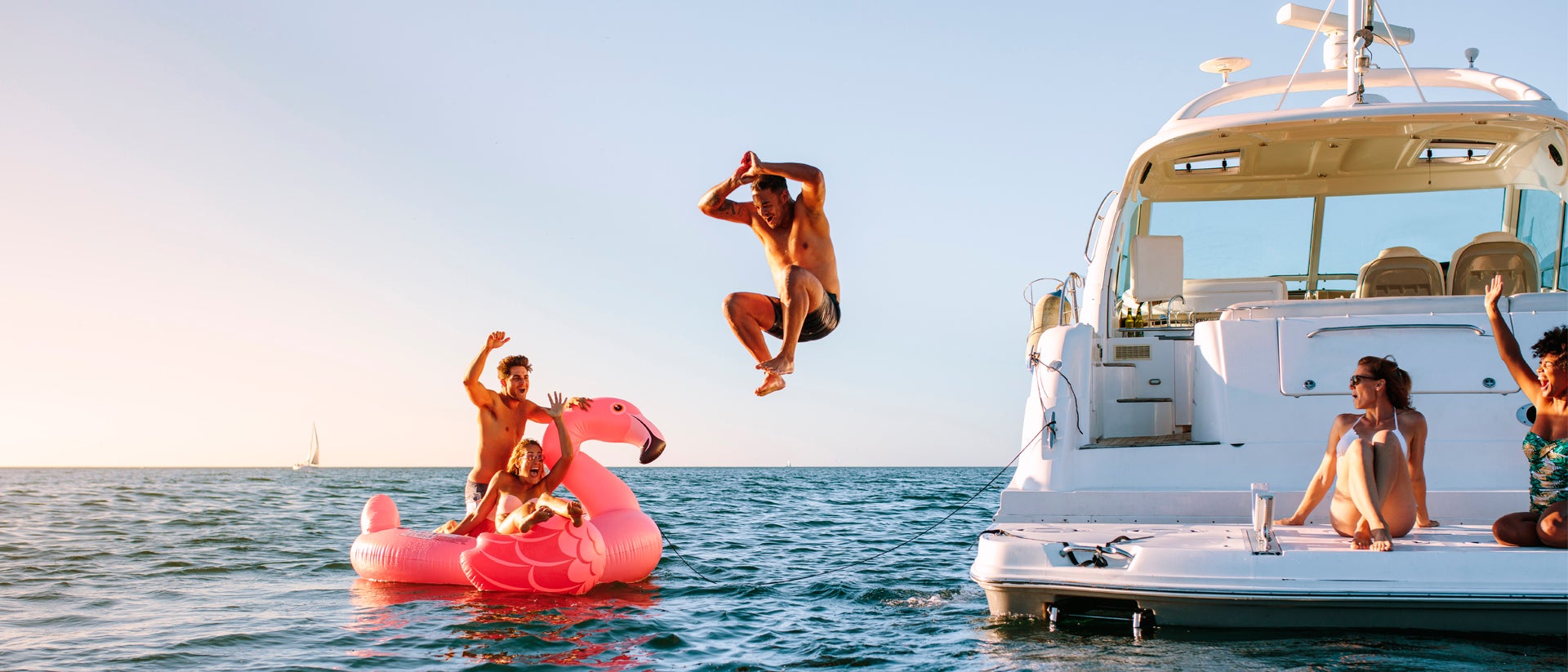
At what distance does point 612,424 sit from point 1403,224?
22.9 feet

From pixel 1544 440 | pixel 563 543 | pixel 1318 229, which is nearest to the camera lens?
pixel 1544 440

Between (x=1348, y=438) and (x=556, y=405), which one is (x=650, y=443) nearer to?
(x=556, y=405)

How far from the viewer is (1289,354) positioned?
22.4 ft

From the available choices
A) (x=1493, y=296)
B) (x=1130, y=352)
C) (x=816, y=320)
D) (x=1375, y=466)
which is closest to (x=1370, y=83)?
(x=1130, y=352)

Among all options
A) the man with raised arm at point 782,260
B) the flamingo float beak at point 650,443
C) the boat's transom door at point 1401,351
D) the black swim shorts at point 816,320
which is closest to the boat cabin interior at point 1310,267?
the boat's transom door at point 1401,351

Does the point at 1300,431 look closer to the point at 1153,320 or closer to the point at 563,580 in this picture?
the point at 1153,320

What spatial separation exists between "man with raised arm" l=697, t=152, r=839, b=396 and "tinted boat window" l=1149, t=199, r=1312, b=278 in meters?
5.07

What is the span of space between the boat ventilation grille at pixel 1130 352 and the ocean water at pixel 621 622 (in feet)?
6.25

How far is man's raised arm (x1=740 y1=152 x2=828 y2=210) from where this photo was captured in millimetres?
5051

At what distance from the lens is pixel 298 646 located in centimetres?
794

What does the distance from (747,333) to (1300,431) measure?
11.2 ft

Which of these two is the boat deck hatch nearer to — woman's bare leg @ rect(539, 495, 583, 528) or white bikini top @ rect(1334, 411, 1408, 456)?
white bikini top @ rect(1334, 411, 1408, 456)

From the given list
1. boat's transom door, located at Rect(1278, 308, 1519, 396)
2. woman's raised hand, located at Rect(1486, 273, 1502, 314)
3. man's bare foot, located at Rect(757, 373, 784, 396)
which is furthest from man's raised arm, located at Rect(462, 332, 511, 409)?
woman's raised hand, located at Rect(1486, 273, 1502, 314)

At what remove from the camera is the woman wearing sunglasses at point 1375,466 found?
18.8ft
